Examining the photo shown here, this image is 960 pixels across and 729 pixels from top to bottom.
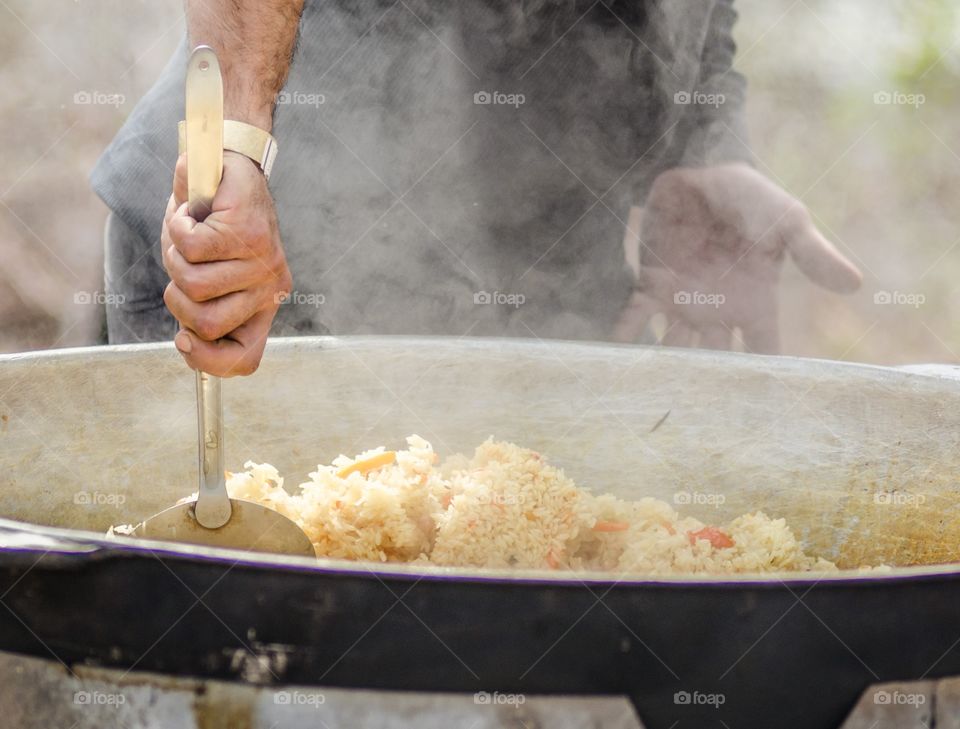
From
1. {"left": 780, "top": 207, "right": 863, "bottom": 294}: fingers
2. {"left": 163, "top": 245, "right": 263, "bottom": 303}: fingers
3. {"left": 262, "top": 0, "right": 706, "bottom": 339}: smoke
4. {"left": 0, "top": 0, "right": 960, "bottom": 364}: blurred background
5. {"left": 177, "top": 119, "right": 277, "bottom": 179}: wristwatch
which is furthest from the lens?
{"left": 0, "top": 0, "right": 960, "bottom": 364}: blurred background

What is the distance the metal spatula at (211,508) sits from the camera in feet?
3.52

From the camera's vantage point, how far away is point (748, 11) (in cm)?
525

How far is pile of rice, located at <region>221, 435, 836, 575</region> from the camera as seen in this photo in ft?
3.82

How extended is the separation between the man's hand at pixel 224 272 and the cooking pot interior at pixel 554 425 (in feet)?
1.06

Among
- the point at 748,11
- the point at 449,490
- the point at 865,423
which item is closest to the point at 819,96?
the point at 748,11

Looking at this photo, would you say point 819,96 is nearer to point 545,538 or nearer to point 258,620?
point 545,538

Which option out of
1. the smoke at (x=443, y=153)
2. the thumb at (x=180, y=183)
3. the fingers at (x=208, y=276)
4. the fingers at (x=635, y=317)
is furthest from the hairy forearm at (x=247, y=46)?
the fingers at (x=635, y=317)

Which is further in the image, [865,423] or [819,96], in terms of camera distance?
[819,96]

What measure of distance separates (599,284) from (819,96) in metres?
3.32

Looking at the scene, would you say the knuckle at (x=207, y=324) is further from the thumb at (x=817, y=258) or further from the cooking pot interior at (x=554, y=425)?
the thumb at (x=817, y=258)

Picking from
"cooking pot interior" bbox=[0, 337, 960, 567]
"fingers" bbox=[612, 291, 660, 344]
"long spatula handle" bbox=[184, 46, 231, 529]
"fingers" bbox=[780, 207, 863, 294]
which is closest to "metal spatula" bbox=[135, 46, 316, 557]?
"long spatula handle" bbox=[184, 46, 231, 529]

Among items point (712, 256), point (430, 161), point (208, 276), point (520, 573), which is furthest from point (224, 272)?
point (712, 256)

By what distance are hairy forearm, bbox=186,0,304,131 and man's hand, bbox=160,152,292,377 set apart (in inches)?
6.4

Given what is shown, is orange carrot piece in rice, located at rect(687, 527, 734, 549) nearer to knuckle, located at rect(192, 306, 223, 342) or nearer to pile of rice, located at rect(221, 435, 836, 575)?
pile of rice, located at rect(221, 435, 836, 575)
